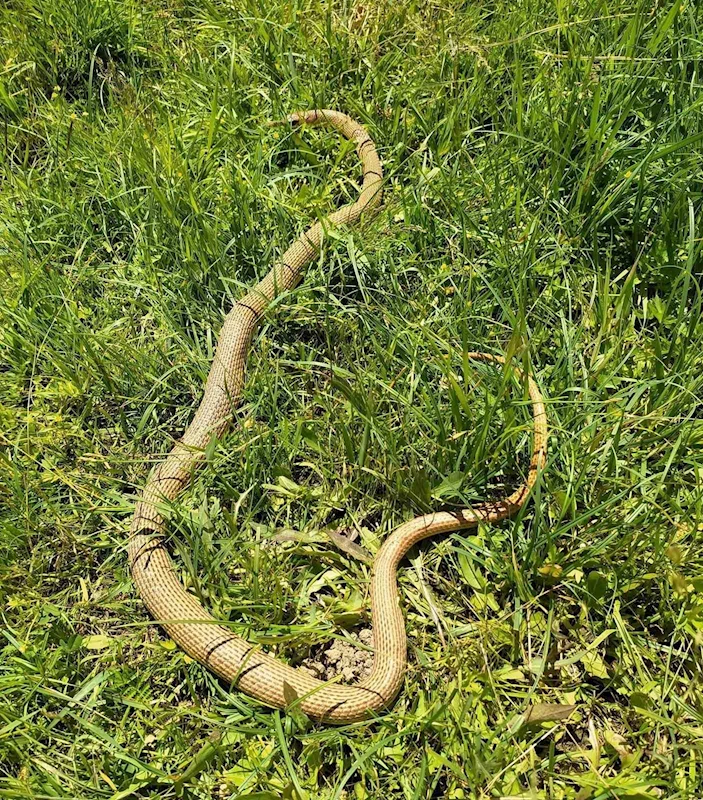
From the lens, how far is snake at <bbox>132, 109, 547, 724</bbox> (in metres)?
2.44

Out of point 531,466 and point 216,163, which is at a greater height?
point 216,163

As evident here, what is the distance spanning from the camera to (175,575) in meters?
2.76

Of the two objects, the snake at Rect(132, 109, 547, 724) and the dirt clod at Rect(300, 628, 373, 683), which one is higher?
the snake at Rect(132, 109, 547, 724)

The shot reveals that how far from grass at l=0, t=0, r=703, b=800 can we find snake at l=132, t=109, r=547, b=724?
0.20ft

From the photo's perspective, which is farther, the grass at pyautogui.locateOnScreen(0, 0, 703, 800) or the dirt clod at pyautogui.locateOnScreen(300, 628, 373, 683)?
the dirt clod at pyautogui.locateOnScreen(300, 628, 373, 683)

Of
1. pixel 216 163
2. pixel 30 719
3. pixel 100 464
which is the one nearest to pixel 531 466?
pixel 100 464

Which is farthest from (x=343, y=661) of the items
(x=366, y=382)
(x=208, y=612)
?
(x=366, y=382)

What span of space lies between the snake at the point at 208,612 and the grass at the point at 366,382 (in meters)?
0.06

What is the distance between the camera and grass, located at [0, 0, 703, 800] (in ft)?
7.89

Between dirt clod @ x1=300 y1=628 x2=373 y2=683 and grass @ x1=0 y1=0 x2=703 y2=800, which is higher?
grass @ x1=0 y1=0 x2=703 y2=800

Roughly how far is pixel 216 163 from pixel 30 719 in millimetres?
2696

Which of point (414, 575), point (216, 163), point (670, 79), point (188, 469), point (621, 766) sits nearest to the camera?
point (621, 766)

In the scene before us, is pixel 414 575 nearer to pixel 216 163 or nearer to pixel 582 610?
pixel 582 610

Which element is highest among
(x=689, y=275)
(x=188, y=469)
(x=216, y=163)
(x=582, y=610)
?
(x=216, y=163)
